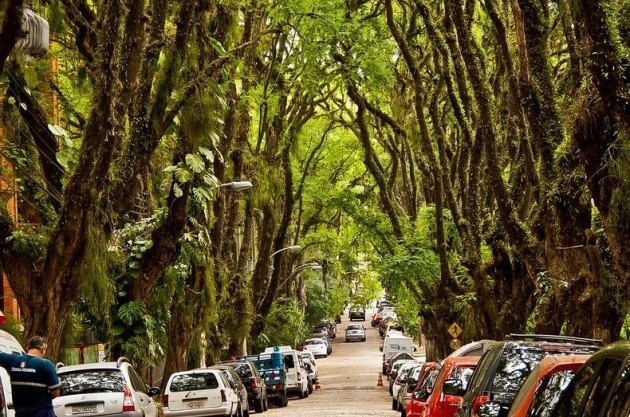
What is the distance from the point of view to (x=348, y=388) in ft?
162

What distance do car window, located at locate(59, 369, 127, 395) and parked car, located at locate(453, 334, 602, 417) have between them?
21.4 ft

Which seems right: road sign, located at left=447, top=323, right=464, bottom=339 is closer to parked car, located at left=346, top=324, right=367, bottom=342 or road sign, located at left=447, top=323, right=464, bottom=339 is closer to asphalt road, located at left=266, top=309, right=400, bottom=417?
asphalt road, located at left=266, top=309, right=400, bottom=417

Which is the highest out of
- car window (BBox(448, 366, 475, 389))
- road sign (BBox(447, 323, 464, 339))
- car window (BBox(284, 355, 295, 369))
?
road sign (BBox(447, 323, 464, 339))

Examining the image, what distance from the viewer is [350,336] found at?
104625mm

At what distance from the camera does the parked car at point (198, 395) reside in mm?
25656

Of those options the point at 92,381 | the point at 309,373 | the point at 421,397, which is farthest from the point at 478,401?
the point at 309,373

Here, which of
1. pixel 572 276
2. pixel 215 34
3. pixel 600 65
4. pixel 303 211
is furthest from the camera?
pixel 303 211

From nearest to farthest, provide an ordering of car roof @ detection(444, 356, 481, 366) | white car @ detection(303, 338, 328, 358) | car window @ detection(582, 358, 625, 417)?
car window @ detection(582, 358, 625, 417), car roof @ detection(444, 356, 481, 366), white car @ detection(303, 338, 328, 358)

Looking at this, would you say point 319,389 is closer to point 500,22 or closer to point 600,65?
point 500,22

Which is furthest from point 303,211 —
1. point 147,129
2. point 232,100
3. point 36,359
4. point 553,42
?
point 36,359

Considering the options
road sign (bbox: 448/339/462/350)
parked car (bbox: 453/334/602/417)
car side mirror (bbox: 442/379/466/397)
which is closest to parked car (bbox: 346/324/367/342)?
road sign (bbox: 448/339/462/350)

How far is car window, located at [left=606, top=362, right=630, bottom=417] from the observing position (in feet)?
18.9

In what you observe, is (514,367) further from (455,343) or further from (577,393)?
(455,343)

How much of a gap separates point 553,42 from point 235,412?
36.3 feet
